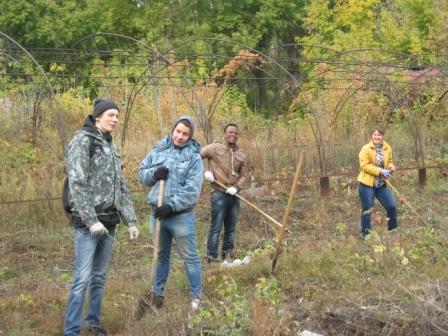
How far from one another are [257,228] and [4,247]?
3477mm

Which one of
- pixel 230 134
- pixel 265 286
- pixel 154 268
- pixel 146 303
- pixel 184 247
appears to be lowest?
pixel 146 303

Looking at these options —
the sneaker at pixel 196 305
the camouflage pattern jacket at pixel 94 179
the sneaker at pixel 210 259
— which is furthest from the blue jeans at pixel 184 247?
the sneaker at pixel 210 259

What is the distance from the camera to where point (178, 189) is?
183 inches

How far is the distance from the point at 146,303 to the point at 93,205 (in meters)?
0.94

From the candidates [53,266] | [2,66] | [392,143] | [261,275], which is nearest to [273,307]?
[261,275]

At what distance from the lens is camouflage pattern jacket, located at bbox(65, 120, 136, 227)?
13.1ft

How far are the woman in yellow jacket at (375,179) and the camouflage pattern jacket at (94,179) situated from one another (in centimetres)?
389

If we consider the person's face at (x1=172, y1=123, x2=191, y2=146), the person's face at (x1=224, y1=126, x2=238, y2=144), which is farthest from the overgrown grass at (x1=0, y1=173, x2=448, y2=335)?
the person's face at (x1=224, y1=126, x2=238, y2=144)

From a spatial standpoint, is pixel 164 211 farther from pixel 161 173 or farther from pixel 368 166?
pixel 368 166

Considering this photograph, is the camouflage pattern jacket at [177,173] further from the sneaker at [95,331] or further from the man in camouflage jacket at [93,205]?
the sneaker at [95,331]

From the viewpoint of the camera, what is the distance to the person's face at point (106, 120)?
4223mm

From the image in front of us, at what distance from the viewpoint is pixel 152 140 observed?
36.6 feet

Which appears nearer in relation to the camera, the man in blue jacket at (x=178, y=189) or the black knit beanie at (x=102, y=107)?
the black knit beanie at (x=102, y=107)

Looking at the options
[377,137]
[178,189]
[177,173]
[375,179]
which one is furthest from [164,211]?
[377,137]
